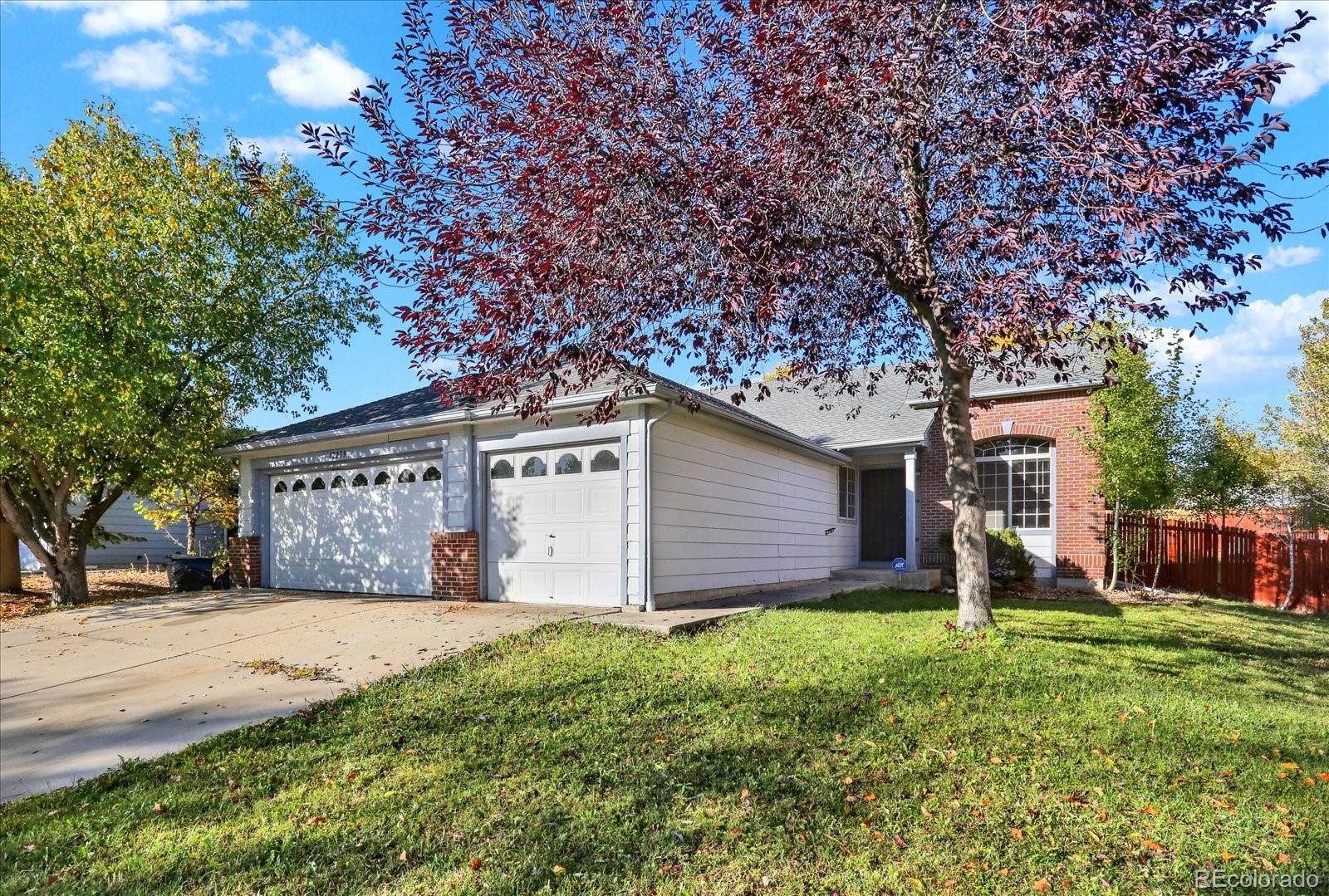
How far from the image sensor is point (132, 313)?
1172 centimetres

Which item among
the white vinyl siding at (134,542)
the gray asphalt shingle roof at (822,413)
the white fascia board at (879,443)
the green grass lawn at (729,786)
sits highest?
the gray asphalt shingle roof at (822,413)

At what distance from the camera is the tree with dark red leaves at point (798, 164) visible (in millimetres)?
5352

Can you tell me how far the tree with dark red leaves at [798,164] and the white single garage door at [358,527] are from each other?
18.0 ft

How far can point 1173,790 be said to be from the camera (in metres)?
4.09

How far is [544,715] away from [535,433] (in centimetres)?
537

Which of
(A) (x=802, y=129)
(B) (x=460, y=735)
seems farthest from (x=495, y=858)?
(A) (x=802, y=129)

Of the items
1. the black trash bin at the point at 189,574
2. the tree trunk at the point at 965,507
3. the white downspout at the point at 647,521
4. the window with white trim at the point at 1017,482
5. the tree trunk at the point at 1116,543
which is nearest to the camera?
the tree trunk at the point at 965,507

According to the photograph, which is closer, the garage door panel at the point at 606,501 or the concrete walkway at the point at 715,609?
the concrete walkway at the point at 715,609

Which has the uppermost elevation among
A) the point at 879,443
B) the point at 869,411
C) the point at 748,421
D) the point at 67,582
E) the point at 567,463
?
the point at 869,411

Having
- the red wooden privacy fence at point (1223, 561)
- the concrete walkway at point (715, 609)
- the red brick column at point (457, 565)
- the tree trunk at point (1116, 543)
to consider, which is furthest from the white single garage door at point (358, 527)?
the red wooden privacy fence at point (1223, 561)

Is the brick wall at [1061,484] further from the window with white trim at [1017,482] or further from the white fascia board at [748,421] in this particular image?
the white fascia board at [748,421]

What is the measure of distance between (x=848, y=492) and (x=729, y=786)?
13.5 m

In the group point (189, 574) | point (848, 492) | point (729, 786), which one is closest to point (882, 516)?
point (848, 492)

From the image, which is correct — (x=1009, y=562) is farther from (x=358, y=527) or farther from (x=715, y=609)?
(x=358, y=527)
